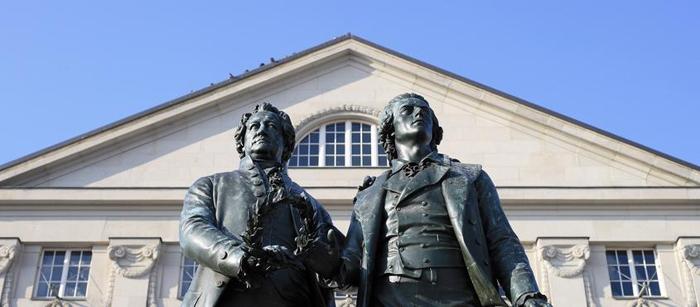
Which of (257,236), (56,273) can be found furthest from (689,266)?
(257,236)

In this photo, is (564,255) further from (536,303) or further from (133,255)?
(536,303)

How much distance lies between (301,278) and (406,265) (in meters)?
0.53

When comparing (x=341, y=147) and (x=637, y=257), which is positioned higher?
(x=341, y=147)

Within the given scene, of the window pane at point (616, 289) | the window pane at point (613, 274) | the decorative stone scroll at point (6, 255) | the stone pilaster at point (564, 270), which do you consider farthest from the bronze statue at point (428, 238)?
the decorative stone scroll at point (6, 255)

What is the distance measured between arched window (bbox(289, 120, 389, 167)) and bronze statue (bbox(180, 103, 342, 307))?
19.2 meters

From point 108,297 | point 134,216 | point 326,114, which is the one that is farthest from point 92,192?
point 326,114

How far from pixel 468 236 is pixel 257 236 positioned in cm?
117

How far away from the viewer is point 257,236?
173 inches

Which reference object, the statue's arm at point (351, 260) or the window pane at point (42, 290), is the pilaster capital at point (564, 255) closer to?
the window pane at point (42, 290)

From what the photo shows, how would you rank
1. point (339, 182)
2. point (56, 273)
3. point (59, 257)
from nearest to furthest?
point (56, 273) → point (59, 257) → point (339, 182)

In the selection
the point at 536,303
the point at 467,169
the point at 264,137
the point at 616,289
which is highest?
the point at 616,289

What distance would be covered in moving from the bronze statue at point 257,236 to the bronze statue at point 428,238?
0.22 m

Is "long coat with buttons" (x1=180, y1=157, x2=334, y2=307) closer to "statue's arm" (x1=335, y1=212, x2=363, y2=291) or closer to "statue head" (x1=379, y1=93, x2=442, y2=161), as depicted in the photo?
"statue's arm" (x1=335, y1=212, x2=363, y2=291)

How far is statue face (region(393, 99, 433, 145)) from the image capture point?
5594 mm
